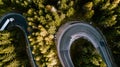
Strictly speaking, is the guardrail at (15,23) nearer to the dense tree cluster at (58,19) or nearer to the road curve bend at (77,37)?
the dense tree cluster at (58,19)

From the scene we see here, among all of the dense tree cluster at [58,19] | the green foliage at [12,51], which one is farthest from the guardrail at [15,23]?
the dense tree cluster at [58,19]

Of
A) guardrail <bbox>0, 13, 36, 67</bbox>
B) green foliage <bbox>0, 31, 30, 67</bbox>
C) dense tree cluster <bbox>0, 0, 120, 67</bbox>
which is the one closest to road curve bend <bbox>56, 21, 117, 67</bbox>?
dense tree cluster <bbox>0, 0, 120, 67</bbox>

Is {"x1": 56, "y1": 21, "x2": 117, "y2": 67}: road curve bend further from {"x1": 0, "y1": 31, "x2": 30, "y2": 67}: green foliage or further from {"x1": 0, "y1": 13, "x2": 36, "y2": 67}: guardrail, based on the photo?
{"x1": 0, "y1": 31, "x2": 30, "y2": 67}: green foliage

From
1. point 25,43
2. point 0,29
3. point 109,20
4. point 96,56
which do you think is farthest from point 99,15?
point 0,29

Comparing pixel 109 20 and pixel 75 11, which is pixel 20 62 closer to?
pixel 75 11

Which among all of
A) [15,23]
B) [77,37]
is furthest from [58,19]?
[15,23]

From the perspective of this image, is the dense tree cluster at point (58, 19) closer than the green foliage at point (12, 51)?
Yes
